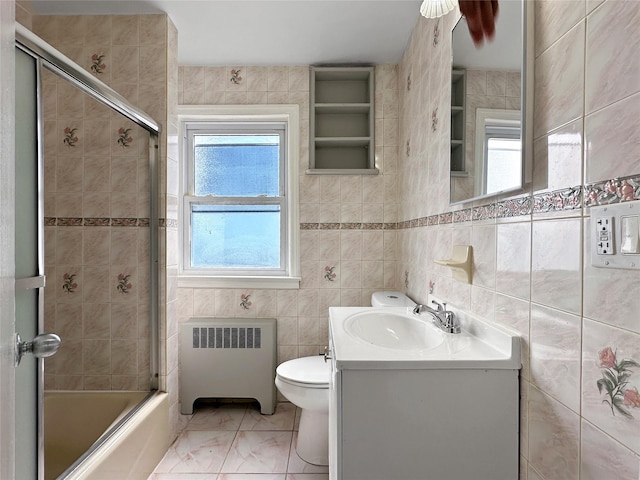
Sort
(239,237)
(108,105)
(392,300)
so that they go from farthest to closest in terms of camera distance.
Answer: (239,237)
(392,300)
(108,105)

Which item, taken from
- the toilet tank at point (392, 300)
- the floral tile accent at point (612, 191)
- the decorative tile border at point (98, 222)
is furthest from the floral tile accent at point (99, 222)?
the floral tile accent at point (612, 191)

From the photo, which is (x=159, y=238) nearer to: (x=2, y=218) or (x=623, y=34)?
(x=2, y=218)

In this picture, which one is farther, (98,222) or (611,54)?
(98,222)

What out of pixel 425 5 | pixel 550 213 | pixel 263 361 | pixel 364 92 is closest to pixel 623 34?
pixel 550 213

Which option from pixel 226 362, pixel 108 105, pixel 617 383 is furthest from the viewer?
pixel 226 362

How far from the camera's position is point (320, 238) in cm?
251

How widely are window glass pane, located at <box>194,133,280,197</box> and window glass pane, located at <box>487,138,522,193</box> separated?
1.69 m

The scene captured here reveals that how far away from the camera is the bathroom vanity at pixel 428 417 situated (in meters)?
0.96

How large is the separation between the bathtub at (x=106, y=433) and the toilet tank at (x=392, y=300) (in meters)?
1.23

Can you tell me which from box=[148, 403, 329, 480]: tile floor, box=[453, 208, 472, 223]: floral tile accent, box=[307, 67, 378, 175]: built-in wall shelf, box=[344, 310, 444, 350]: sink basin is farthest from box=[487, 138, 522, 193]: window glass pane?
box=[148, 403, 329, 480]: tile floor

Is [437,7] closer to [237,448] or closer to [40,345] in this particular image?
[40,345]

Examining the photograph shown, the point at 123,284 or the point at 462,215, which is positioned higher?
the point at 462,215

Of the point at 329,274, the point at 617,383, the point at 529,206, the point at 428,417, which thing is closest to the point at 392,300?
the point at 329,274

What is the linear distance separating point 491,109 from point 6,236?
3.98 feet
